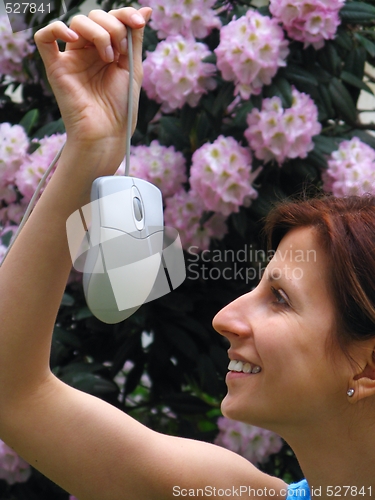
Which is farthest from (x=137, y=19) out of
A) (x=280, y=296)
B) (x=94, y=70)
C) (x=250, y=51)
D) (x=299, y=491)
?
(x=299, y=491)

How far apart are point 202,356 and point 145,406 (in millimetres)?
231

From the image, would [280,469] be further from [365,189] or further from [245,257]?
[365,189]

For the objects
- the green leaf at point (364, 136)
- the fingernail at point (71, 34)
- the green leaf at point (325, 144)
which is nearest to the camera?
the fingernail at point (71, 34)

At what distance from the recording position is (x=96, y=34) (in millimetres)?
1002

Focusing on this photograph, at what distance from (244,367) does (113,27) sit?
0.58 m

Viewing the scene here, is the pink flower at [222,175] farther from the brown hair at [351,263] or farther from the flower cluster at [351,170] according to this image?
the brown hair at [351,263]

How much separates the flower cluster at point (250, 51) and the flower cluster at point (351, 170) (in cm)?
25

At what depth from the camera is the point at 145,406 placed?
1.87 meters

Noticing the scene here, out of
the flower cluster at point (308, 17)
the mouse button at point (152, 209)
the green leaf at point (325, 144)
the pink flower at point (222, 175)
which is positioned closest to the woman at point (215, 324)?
the mouse button at point (152, 209)

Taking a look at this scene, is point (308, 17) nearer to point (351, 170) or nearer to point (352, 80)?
point (352, 80)

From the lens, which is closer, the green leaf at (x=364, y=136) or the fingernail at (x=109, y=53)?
the fingernail at (x=109, y=53)

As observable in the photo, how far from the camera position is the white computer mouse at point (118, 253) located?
0.88m

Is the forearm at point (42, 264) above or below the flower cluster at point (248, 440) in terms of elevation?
above

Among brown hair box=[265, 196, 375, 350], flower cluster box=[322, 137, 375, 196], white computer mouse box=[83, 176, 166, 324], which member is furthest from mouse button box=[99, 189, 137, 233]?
flower cluster box=[322, 137, 375, 196]
